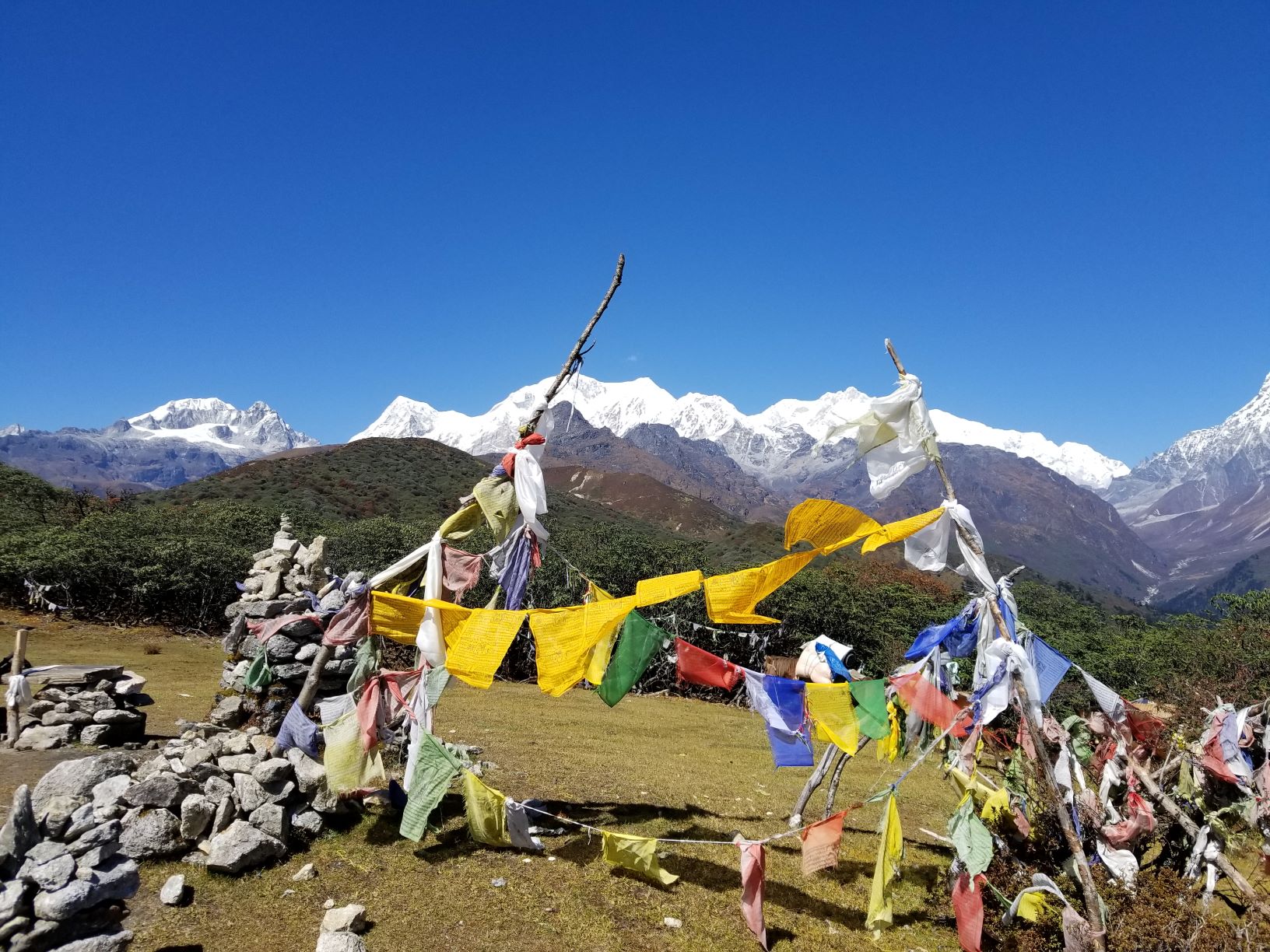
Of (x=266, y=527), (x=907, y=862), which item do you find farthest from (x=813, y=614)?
(x=266, y=527)

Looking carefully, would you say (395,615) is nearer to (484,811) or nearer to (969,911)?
(484,811)

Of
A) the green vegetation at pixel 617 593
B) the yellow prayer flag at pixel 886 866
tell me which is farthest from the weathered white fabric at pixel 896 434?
the green vegetation at pixel 617 593

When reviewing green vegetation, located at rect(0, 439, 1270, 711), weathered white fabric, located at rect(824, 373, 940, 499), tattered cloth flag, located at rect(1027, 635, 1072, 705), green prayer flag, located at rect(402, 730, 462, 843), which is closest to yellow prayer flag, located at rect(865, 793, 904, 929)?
tattered cloth flag, located at rect(1027, 635, 1072, 705)

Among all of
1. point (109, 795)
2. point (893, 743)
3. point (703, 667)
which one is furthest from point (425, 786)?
point (893, 743)

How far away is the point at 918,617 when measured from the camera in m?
32.5

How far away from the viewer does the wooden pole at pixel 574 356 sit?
9070 millimetres

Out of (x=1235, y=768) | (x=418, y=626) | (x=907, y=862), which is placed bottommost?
(x=907, y=862)

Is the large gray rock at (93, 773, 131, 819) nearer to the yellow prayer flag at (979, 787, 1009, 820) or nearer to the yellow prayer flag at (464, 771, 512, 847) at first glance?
the yellow prayer flag at (464, 771, 512, 847)

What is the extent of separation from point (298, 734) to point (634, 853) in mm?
4546

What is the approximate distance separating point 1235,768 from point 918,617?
1032 inches

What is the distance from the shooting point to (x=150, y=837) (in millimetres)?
7602

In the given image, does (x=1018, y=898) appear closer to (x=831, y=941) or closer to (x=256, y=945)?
(x=831, y=941)

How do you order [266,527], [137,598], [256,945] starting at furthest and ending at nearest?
[266,527], [137,598], [256,945]

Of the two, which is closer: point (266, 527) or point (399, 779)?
point (399, 779)
